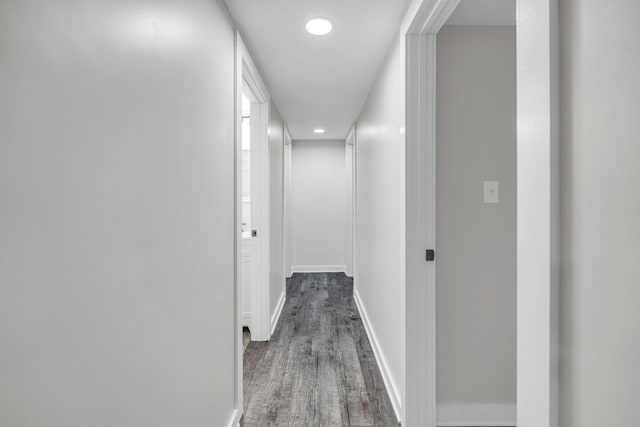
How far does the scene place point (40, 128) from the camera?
0.66 meters

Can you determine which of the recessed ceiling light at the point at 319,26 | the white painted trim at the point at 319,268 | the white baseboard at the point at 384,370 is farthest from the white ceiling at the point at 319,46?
the white painted trim at the point at 319,268

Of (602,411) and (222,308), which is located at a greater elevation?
(602,411)

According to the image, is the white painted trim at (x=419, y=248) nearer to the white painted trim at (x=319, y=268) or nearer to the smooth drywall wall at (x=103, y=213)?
the smooth drywall wall at (x=103, y=213)

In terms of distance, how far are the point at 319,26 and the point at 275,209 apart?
7.17 ft

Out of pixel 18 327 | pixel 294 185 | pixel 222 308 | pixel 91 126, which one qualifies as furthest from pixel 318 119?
pixel 18 327

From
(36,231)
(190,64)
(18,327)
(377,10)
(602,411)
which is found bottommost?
(602,411)

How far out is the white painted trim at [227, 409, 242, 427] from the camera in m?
1.96

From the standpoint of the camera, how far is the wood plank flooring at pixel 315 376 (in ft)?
7.17

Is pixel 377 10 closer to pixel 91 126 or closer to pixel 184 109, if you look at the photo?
pixel 184 109

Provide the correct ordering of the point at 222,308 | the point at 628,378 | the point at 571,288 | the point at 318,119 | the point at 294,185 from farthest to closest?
the point at 294,185 < the point at 318,119 < the point at 222,308 < the point at 571,288 < the point at 628,378

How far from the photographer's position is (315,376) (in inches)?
105

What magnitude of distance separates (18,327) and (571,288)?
38.9 inches

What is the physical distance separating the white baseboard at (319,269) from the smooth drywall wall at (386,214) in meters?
2.72

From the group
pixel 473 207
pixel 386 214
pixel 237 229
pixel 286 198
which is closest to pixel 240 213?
pixel 237 229
